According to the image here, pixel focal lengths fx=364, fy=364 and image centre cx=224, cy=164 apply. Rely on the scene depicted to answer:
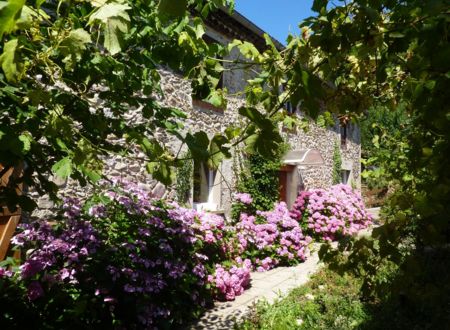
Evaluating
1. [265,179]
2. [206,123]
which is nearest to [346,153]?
[265,179]

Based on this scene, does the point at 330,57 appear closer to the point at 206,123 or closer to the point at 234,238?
the point at 234,238

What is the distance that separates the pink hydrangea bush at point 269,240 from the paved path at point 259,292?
8.9 inches

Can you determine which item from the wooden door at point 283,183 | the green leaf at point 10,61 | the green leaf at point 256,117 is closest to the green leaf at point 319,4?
the green leaf at point 256,117

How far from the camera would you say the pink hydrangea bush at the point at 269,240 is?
6944mm

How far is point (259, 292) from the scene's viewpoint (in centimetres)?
559

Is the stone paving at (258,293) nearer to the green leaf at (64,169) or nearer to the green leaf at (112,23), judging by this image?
the green leaf at (64,169)

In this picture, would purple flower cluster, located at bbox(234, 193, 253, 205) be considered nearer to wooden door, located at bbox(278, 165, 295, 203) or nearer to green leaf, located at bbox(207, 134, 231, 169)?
wooden door, located at bbox(278, 165, 295, 203)

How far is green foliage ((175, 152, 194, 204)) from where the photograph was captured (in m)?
6.94

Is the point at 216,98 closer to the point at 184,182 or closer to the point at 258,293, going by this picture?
the point at 258,293

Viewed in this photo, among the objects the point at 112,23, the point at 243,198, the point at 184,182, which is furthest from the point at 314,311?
the point at 112,23

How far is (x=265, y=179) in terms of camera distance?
29.3 feet

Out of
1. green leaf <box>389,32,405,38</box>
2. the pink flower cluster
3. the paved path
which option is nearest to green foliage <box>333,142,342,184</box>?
the paved path

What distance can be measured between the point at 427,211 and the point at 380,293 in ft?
1.57

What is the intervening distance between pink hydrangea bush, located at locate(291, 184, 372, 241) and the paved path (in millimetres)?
2143
